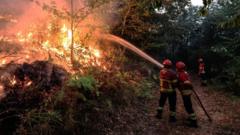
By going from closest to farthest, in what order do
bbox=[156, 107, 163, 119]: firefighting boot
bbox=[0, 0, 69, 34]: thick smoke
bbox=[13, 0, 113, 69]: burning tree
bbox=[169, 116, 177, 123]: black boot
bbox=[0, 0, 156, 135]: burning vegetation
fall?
bbox=[0, 0, 156, 135]: burning vegetation → bbox=[169, 116, 177, 123]: black boot → bbox=[156, 107, 163, 119]: firefighting boot → bbox=[13, 0, 113, 69]: burning tree → bbox=[0, 0, 69, 34]: thick smoke

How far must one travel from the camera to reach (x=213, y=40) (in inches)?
789

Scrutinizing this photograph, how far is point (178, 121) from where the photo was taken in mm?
10195

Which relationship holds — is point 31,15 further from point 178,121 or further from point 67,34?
point 178,121

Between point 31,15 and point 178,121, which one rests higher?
point 31,15

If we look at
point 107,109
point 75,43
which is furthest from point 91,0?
point 107,109

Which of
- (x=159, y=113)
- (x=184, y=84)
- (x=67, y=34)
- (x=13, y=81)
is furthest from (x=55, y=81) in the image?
(x=184, y=84)

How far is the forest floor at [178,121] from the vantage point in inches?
366

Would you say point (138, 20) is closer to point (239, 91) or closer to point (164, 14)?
point (164, 14)

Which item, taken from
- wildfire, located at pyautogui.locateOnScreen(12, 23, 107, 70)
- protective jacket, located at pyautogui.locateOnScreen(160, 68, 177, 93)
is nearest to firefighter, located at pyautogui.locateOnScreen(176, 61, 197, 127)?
protective jacket, located at pyautogui.locateOnScreen(160, 68, 177, 93)

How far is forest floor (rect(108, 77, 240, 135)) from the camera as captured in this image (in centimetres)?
930

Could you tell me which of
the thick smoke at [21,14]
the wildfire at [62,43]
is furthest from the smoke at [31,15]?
the wildfire at [62,43]

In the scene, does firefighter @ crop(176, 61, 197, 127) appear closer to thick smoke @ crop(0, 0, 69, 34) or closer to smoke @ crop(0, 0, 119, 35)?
smoke @ crop(0, 0, 119, 35)

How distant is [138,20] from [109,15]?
150cm

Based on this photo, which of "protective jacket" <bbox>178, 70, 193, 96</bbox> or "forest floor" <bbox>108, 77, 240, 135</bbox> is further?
"protective jacket" <bbox>178, 70, 193, 96</bbox>
